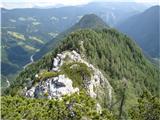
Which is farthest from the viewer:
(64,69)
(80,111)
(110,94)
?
(110,94)

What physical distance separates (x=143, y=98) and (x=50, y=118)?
17027 millimetres

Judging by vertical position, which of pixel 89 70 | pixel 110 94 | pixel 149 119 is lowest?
pixel 110 94

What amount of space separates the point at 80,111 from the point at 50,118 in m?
4.94

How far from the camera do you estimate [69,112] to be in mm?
58125

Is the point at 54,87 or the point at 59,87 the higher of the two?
the point at 54,87

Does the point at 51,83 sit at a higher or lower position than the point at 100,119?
→ lower

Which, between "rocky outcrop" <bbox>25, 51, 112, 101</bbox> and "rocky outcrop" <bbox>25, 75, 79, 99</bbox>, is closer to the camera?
"rocky outcrop" <bbox>25, 51, 112, 101</bbox>

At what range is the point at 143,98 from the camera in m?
66.6

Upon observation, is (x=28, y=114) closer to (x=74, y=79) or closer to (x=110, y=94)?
(x=74, y=79)

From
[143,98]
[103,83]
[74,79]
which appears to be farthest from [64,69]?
[143,98]

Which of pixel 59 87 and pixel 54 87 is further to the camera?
pixel 59 87

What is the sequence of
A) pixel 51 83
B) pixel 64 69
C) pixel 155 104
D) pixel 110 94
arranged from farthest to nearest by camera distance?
pixel 110 94
pixel 64 69
pixel 51 83
pixel 155 104

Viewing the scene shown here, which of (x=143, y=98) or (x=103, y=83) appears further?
Answer: (x=103, y=83)

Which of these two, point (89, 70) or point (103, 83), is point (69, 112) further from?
point (103, 83)
